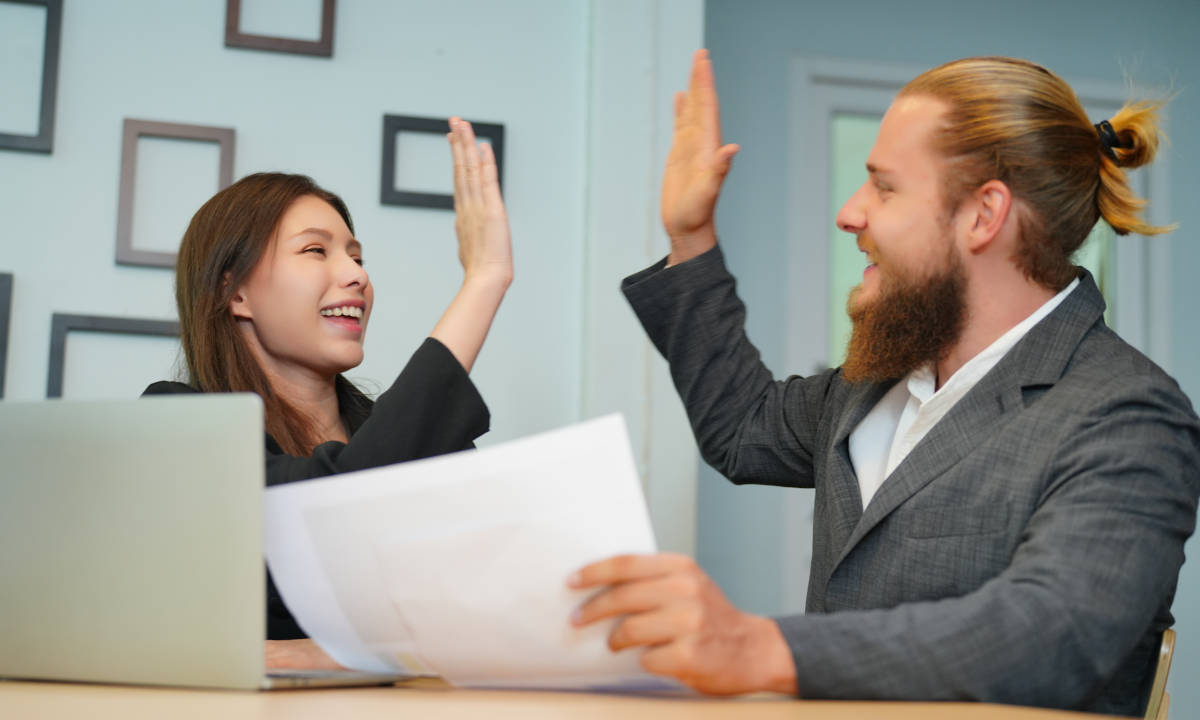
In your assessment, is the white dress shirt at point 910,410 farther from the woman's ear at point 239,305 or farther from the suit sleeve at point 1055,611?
the woman's ear at point 239,305

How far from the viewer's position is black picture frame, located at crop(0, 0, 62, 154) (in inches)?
90.0

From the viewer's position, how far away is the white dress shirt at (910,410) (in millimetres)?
1373

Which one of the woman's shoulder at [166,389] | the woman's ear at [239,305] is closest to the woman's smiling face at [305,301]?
the woman's ear at [239,305]

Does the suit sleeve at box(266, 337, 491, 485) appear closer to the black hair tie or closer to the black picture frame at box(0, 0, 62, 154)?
the black hair tie

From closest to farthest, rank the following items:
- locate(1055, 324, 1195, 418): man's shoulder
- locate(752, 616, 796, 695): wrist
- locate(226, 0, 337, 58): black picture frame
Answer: locate(752, 616, 796, 695): wrist → locate(1055, 324, 1195, 418): man's shoulder → locate(226, 0, 337, 58): black picture frame

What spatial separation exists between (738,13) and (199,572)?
251cm

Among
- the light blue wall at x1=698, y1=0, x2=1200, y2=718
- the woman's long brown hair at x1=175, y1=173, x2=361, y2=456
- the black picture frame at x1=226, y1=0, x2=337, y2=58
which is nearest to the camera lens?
the woman's long brown hair at x1=175, y1=173, x2=361, y2=456

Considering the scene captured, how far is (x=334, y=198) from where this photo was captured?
1759 millimetres

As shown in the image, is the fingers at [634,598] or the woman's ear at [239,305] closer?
the fingers at [634,598]

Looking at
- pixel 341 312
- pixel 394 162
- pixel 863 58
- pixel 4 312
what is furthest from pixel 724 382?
pixel 863 58

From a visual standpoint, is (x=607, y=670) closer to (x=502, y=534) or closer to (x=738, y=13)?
(x=502, y=534)

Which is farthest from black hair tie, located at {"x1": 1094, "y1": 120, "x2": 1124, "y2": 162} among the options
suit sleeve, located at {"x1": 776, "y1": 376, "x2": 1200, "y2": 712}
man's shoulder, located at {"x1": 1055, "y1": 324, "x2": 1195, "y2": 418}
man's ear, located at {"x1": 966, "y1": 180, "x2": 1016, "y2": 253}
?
suit sleeve, located at {"x1": 776, "y1": 376, "x2": 1200, "y2": 712}

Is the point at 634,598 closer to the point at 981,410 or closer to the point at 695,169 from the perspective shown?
the point at 981,410

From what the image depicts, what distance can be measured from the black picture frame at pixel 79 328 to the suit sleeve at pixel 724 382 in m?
1.11
